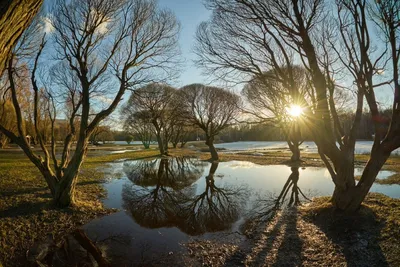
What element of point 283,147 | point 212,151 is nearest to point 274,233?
point 212,151

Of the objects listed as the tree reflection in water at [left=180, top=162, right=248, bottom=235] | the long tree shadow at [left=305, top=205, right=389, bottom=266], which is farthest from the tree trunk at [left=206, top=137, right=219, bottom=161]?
the long tree shadow at [left=305, top=205, right=389, bottom=266]

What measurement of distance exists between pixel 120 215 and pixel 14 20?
26.9 ft

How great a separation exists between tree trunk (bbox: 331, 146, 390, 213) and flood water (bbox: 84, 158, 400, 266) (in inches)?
129

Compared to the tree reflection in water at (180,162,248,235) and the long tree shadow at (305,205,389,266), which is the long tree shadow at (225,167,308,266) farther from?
the long tree shadow at (305,205,389,266)

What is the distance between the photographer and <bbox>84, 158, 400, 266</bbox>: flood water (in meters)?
6.44

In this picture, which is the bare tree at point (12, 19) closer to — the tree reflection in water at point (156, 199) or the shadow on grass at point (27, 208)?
the tree reflection in water at point (156, 199)

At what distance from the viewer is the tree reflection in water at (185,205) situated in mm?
8156

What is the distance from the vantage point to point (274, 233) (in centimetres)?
722

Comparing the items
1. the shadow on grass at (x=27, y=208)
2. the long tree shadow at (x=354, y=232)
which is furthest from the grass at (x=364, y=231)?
the shadow on grass at (x=27, y=208)

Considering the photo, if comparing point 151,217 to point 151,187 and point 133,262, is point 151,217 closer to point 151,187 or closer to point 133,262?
point 133,262

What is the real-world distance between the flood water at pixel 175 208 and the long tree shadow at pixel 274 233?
1.49 feet

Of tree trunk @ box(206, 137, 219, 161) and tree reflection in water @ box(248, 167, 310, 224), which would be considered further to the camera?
tree trunk @ box(206, 137, 219, 161)

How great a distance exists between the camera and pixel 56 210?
26.9ft

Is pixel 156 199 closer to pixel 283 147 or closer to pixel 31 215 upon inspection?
pixel 31 215
